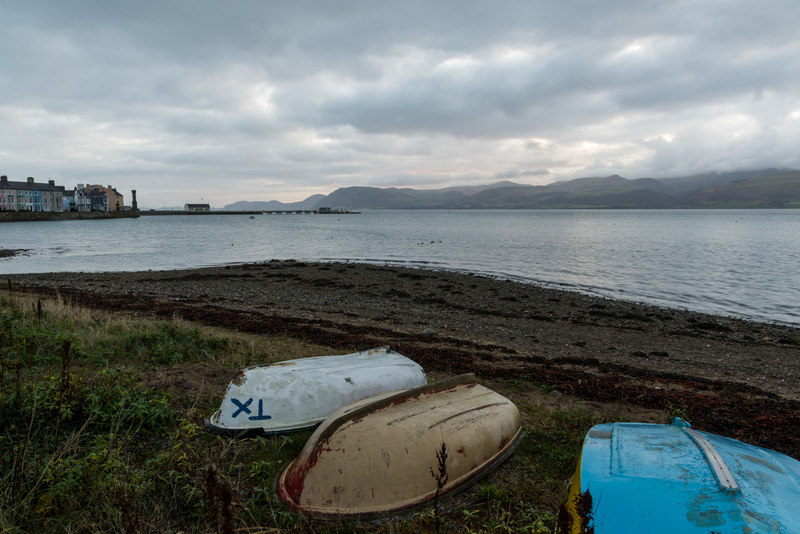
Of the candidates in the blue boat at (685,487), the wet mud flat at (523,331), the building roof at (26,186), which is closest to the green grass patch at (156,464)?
the blue boat at (685,487)

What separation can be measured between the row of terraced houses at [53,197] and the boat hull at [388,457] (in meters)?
148

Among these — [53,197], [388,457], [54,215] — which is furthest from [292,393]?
[53,197]

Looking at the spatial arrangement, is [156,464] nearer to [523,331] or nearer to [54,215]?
[523,331]

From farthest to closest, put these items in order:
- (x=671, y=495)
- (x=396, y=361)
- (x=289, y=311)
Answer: (x=289, y=311), (x=396, y=361), (x=671, y=495)

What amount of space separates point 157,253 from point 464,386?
43333 millimetres

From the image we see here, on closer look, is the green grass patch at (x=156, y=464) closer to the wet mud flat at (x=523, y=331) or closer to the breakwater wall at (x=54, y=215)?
the wet mud flat at (x=523, y=331)

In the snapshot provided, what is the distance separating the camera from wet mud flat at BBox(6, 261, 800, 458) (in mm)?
7992

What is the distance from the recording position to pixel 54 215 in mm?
114000

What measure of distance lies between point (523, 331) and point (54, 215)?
138m

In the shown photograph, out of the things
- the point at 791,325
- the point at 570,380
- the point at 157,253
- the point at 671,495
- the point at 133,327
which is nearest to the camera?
the point at 671,495

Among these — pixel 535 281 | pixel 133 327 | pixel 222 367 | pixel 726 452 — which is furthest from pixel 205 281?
pixel 726 452

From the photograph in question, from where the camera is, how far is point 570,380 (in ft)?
28.1

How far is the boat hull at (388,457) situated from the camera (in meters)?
3.88

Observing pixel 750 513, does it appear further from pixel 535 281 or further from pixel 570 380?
pixel 535 281
